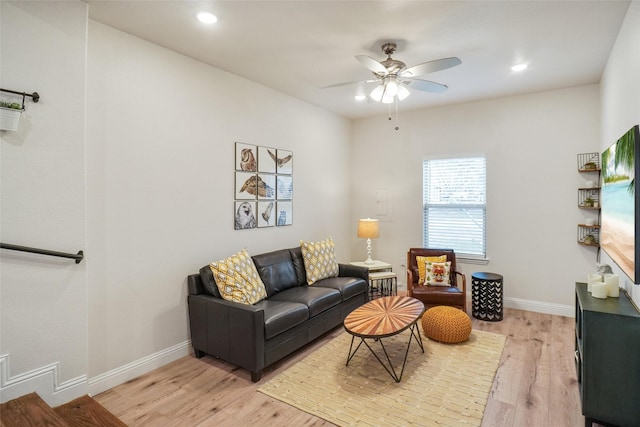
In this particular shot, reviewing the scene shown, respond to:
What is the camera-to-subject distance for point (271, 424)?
229 cm

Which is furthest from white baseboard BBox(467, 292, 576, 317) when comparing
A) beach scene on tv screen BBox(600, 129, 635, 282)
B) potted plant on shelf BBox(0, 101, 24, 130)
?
potted plant on shelf BBox(0, 101, 24, 130)

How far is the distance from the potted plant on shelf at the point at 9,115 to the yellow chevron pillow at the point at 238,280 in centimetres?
171

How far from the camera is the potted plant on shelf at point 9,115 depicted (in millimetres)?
1984

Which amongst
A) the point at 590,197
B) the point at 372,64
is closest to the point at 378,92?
the point at 372,64

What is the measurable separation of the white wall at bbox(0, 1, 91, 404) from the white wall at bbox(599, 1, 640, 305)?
12.4 ft

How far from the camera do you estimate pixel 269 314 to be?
9.66 ft

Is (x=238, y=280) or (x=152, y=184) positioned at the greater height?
(x=152, y=184)

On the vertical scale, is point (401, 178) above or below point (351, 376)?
above

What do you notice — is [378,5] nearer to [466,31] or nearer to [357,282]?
[466,31]

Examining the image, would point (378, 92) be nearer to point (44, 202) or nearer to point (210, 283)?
point (210, 283)

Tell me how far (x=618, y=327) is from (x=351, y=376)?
188cm

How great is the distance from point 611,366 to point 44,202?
148 inches

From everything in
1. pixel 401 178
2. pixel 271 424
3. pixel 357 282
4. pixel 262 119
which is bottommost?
pixel 271 424

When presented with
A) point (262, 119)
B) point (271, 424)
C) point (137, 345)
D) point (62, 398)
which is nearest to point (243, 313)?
point (271, 424)
